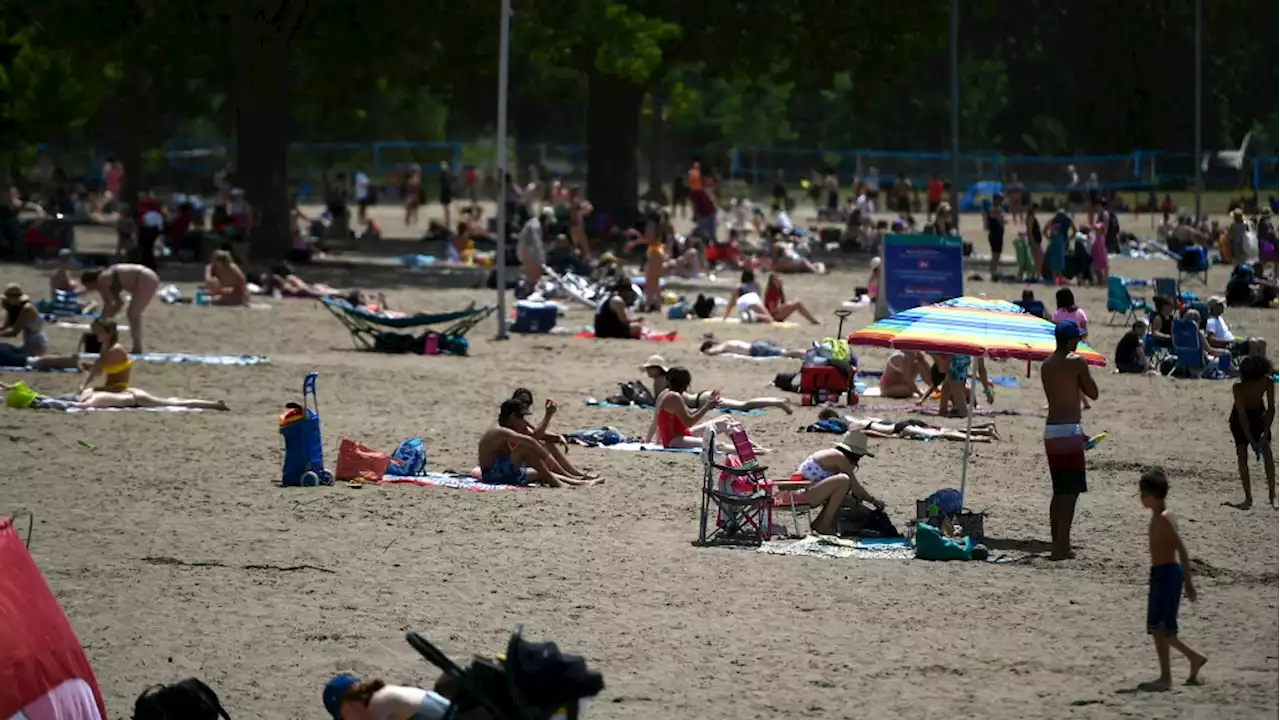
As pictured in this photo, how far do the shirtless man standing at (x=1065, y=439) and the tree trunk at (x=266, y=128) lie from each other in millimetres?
25044

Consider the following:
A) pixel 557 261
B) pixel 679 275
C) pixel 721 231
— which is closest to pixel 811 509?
pixel 557 261

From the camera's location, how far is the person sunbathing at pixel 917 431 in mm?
18469

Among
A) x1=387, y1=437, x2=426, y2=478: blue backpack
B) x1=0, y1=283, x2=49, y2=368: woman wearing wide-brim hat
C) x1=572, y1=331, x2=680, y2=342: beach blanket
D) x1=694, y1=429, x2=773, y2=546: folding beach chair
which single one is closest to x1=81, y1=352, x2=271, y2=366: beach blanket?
x1=0, y1=283, x2=49, y2=368: woman wearing wide-brim hat

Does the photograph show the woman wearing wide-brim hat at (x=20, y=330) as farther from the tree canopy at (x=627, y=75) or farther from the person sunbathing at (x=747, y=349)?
the tree canopy at (x=627, y=75)

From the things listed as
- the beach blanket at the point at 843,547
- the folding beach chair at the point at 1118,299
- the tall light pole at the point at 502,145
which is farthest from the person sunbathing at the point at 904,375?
the folding beach chair at the point at 1118,299

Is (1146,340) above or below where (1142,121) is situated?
below

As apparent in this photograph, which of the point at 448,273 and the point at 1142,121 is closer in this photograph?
the point at 448,273

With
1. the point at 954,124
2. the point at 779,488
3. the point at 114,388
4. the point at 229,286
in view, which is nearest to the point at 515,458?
the point at 779,488

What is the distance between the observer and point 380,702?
7.67 m

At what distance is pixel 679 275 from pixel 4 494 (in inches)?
857

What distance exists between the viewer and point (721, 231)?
49094 millimetres

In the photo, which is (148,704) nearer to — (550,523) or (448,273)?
(550,523)

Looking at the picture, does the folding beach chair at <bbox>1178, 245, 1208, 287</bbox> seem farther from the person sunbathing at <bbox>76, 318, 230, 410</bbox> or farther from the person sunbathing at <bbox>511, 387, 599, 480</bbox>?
the person sunbathing at <bbox>511, 387, 599, 480</bbox>

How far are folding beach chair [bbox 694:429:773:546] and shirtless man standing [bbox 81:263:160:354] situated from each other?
1174cm
